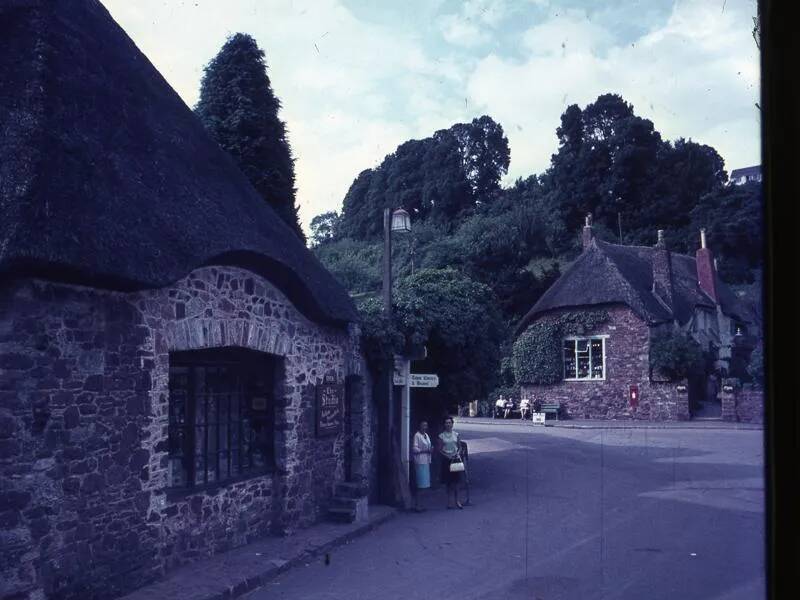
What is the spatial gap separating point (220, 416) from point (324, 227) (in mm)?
59236

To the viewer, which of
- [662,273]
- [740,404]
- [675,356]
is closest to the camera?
[740,404]

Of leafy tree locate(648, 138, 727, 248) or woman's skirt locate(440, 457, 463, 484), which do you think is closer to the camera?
woman's skirt locate(440, 457, 463, 484)

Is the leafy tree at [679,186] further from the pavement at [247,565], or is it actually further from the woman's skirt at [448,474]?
the pavement at [247,565]

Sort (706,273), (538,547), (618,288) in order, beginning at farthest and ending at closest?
(706,273) → (618,288) → (538,547)

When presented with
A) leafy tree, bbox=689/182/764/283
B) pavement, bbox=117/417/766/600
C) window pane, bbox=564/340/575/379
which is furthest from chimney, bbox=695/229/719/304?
pavement, bbox=117/417/766/600

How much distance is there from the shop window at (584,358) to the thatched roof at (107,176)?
74.4ft

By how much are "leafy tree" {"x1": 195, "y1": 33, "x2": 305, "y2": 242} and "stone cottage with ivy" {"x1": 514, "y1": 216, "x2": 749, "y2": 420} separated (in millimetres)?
19038

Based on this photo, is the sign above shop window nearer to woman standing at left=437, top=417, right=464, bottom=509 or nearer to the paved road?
the paved road

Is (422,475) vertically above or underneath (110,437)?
underneath

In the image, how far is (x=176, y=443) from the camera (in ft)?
28.8

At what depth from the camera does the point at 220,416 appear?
31.5 feet

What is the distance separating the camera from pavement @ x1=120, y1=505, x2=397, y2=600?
24.0 feet

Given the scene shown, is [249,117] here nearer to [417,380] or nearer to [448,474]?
[417,380]

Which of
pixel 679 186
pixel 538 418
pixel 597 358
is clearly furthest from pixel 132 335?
pixel 679 186
